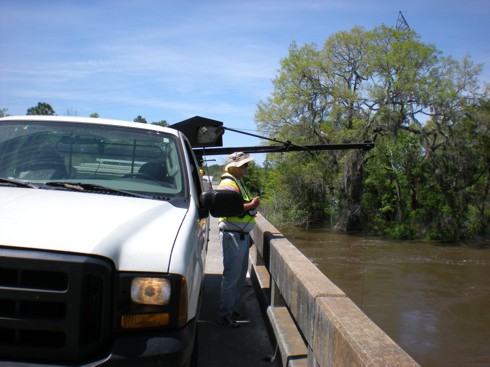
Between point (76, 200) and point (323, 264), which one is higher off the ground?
point (76, 200)

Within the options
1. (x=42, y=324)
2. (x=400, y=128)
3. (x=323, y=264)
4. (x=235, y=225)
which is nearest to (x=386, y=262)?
(x=323, y=264)

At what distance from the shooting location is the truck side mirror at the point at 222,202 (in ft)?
12.4

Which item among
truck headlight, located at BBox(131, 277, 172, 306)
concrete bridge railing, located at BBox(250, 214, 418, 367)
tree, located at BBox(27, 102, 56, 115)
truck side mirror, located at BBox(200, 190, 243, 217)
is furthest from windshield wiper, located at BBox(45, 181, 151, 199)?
tree, located at BBox(27, 102, 56, 115)

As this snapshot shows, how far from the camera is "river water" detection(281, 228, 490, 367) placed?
43.4 feet

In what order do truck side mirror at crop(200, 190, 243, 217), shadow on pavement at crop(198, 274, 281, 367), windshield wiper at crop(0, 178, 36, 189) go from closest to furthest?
windshield wiper at crop(0, 178, 36, 189) < truck side mirror at crop(200, 190, 243, 217) < shadow on pavement at crop(198, 274, 281, 367)

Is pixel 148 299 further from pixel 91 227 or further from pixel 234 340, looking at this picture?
pixel 234 340

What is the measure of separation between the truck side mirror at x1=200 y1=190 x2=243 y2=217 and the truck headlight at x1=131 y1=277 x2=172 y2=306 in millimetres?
1150

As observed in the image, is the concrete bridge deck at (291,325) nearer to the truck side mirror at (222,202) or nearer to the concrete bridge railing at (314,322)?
the concrete bridge railing at (314,322)

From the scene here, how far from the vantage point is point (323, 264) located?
23516 mm

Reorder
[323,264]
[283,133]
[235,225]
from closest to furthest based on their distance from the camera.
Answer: [235,225] < [323,264] < [283,133]

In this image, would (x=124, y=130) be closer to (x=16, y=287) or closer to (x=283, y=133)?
(x=16, y=287)

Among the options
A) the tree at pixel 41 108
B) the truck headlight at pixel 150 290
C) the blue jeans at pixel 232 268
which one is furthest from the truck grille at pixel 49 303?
the tree at pixel 41 108

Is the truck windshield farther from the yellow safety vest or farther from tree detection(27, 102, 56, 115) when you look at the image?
tree detection(27, 102, 56, 115)

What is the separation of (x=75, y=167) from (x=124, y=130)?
529 millimetres
